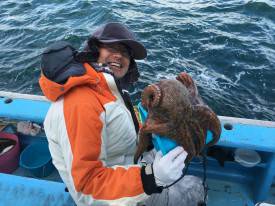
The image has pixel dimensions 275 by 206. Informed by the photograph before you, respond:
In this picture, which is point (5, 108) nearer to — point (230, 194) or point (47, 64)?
point (47, 64)

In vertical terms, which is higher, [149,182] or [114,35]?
[114,35]

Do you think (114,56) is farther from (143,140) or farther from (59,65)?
A: (143,140)

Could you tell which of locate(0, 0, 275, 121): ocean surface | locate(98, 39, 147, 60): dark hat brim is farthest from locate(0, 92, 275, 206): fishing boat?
locate(0, 0, 275, 121): ocean surface

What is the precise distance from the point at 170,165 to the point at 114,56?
1137mm

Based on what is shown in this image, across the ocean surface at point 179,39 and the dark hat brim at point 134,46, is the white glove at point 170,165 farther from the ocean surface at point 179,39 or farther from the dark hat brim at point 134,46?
the ocean surface at point 179,39

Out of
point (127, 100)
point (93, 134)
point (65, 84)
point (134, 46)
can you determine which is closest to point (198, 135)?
point (93, 134)

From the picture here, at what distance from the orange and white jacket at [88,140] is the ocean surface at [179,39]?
435 centimetres

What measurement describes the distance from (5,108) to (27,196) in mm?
1206

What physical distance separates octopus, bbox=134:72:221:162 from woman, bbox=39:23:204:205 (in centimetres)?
12

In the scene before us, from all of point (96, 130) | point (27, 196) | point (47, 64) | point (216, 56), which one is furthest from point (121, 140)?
point (216, 56)

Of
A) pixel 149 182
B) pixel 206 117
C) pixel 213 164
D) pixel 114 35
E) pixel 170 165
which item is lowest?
pixel 213 164

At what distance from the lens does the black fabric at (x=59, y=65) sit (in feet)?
8.23

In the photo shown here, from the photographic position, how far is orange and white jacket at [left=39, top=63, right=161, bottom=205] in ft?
7.84

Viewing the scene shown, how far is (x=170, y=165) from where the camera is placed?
2334mm
